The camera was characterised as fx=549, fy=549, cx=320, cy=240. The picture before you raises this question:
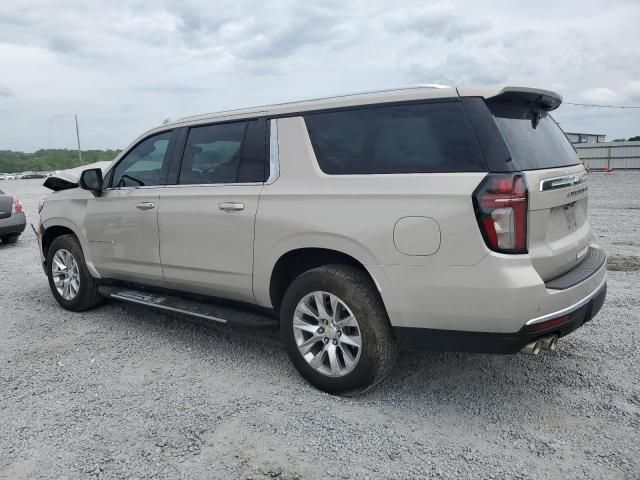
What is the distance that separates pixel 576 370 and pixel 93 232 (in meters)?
4.25

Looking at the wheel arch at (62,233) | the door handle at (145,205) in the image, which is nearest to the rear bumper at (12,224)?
the wheel arch at (62,233)

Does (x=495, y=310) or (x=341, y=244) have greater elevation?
(x=341, y=244)

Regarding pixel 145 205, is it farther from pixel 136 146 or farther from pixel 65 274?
pixel 65 274

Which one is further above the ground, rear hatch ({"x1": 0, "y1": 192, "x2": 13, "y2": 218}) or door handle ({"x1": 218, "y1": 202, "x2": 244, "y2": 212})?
door handle ({"x1": 218, "y1": 202, "x2": 244, "y2": 212})

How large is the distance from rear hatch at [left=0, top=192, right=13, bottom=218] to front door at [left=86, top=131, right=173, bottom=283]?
641 cm

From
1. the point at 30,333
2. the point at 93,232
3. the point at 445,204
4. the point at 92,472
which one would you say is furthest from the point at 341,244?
the point at 30,333

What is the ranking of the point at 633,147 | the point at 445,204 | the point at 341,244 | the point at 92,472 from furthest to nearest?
the point at 633,147
the point at 341,244
the point at 445,204
the point at 92,472

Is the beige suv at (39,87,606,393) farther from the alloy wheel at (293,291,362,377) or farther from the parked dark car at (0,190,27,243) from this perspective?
the parked dark car at (0,190,27,243)

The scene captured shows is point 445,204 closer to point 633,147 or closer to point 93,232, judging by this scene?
point 93,232

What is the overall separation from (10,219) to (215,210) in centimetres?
817

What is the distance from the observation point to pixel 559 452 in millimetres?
2836

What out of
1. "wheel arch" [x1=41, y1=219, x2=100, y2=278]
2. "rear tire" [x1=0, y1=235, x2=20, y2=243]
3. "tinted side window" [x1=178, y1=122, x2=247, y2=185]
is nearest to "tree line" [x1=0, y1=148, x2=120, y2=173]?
"rear tire" [x1=0, y1=235, x2=20, y2=243]

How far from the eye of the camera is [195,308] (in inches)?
168

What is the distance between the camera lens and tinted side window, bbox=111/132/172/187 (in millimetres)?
4676
